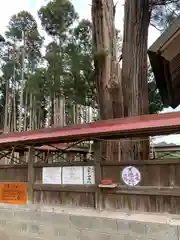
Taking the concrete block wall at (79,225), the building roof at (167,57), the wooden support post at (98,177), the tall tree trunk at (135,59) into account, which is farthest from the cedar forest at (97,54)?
the concrete block wall at (79,225)

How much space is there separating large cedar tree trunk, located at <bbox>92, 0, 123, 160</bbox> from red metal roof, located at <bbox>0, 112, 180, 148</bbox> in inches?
70.2

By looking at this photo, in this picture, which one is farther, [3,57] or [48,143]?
[3,57]

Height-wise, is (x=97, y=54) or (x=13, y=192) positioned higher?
(x=97, y=54)

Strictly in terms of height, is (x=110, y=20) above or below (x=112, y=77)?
above

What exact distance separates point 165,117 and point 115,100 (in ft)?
9.22

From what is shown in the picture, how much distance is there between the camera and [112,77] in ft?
22.3

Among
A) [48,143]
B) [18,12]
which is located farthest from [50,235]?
[18,12]

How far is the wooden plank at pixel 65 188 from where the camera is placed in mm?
4227

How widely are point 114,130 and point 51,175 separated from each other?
1.46 metres

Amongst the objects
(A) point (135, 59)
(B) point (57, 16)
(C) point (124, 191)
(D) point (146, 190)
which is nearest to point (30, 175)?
(C) point (124, 191)

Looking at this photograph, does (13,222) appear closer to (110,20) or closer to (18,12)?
(110,20)

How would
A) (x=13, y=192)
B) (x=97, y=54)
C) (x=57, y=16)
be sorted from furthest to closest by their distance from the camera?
1. (x=57, y=16)
2. (x=97, y=54)
3. (x=13, y=192)

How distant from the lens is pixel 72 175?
14.5 ft

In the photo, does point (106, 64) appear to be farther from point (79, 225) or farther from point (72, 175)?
point (79, 225)
